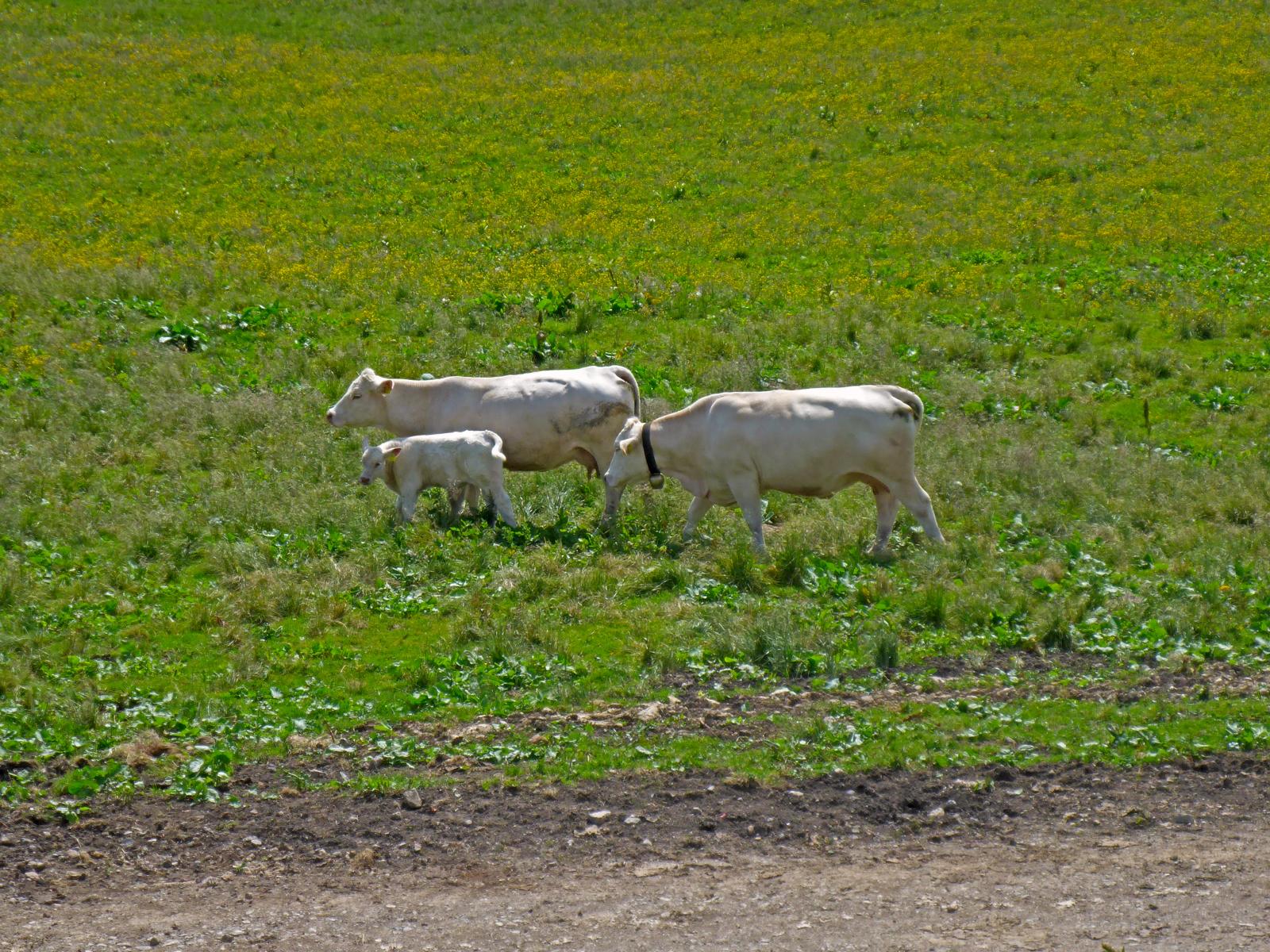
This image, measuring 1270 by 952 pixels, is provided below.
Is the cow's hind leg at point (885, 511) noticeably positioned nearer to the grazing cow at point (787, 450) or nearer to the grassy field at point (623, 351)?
the grazing cow at point (787, 450)

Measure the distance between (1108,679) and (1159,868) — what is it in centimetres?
318

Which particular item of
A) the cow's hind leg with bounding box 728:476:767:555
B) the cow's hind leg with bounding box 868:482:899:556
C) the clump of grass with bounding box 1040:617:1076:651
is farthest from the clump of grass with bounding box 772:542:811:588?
the clump of grass with bounding box 1040:617:1076:651

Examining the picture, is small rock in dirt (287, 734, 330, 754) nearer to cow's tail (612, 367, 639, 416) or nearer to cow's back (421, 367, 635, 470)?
cow's back (421, 367, 635, 470)

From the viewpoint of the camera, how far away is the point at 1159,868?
8.46 meters

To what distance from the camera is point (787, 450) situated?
15.3 m

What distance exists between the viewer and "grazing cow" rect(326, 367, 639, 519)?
17.1 m

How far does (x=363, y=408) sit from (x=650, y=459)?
3979 millimetres

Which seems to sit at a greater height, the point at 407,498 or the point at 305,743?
the point at 305,743

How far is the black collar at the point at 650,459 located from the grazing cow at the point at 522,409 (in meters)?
1.35

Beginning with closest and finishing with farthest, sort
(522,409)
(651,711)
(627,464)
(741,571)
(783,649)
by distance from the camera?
1. (651,711)
2. (783,649)
3. (741,571)
4. (627,464)
5. (522,409)

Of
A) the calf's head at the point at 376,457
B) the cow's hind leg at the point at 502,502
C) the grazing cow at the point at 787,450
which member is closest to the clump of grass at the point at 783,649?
the grazing cow at the point at 787,450

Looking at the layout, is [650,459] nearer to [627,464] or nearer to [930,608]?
[627,464]

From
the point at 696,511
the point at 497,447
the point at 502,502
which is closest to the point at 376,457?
the point at 497,447

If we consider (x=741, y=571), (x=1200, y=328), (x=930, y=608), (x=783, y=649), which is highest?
(x=783, y=649)
